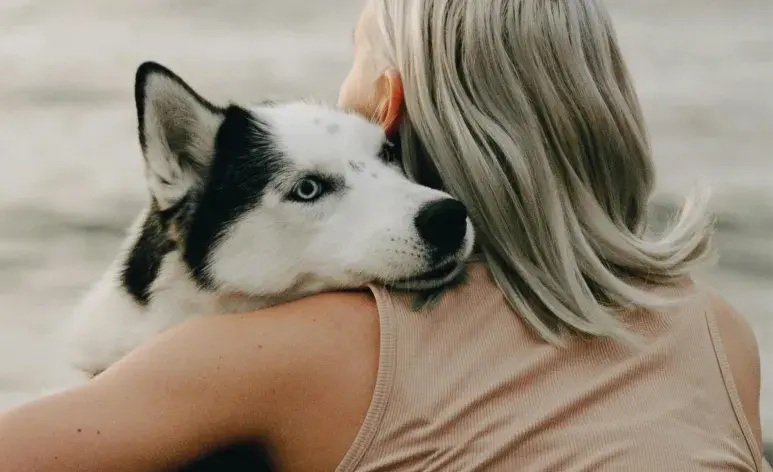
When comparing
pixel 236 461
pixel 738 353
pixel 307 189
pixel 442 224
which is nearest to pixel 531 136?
pixel 442 224

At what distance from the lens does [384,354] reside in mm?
906

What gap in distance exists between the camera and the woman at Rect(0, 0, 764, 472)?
865 millimetres

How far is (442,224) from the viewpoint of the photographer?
0.98 metres

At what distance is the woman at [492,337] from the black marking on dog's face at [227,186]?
0.17m

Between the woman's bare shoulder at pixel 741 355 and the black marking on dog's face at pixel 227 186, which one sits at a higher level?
the black marking on dog's face at pixel 227 186

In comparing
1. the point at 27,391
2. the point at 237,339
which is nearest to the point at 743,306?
the point at 237,339

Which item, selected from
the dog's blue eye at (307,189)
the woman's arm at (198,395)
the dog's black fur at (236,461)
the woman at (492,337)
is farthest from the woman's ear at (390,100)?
the dog's black fur at (236,461)

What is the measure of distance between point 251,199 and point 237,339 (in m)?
0.23

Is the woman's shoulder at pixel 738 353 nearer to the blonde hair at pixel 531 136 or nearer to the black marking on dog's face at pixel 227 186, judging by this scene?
the blonde hair at pixel 531 136

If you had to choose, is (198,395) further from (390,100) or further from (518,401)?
(390,100)

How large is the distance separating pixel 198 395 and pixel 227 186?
0.31m

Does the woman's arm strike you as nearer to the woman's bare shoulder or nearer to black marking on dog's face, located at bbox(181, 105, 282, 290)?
black marking on dog's face, located at bbox(181, 105, 282, 290)

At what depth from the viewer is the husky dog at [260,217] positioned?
991 mm

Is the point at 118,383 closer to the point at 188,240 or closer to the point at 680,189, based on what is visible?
the point at 188,240
